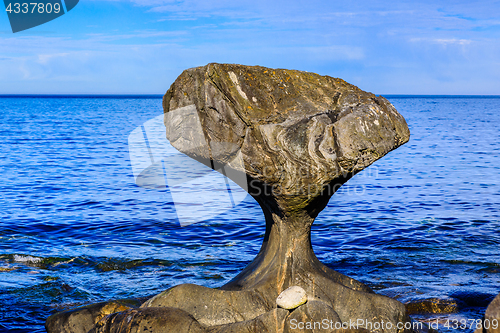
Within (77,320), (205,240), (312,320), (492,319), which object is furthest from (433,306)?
(205,240)

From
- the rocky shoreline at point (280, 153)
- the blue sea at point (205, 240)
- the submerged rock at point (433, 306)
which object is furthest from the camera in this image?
the blue sea at point (205, 240)

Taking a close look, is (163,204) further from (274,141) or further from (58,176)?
(274,141)

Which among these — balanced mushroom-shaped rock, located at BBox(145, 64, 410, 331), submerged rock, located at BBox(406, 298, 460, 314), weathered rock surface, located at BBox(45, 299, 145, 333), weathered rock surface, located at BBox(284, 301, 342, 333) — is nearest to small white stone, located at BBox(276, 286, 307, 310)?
weathered rock surface, located at BBox(284, 301, 342, 333)

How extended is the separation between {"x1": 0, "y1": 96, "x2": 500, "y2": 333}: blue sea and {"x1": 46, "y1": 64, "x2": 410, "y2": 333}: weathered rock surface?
1.66 metres

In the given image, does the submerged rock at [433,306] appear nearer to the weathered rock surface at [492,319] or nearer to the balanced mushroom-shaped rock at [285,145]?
the balanced mushroom-shaped rock at [285,145]

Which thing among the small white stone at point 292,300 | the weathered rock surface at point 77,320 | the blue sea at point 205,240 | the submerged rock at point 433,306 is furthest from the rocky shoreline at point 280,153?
the blue sea at point 205,240

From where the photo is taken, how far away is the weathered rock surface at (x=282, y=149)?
464 cm

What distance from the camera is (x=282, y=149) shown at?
4691 millimetres

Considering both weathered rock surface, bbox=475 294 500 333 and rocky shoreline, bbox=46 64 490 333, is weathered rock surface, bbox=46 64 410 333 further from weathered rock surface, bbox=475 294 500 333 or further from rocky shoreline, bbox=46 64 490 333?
weathered rock surface, bbox=475 294 500 333

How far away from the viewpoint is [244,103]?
4812mm

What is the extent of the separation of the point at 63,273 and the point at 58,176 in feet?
33.7

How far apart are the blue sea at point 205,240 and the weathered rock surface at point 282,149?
1660 mm

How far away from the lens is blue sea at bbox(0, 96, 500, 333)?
679 centimetres

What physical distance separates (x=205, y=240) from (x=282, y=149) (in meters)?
5.32
